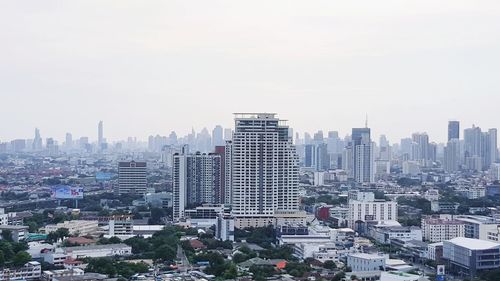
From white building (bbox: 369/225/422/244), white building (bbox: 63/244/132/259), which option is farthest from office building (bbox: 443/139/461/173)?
white building (bbox: 63/244/132/259)

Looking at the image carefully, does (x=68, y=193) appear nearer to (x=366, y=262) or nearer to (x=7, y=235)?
(x=7, y=235)

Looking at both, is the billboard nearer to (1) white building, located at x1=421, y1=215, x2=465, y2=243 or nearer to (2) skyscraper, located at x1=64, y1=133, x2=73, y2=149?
(1) white building, located at x1=421, y1=215, x2=465, y2=243

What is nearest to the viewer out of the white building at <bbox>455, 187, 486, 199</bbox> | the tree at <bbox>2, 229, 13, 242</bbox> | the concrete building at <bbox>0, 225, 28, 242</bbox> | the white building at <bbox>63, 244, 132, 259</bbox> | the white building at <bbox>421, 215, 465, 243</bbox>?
the white building at <bbox>63, 244, 132, 259</bbox>

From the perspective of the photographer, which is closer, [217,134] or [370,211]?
[370,211]

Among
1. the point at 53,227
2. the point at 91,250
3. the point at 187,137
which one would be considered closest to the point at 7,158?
the point at 187,137

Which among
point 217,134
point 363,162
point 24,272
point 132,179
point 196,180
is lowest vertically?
point 24,272

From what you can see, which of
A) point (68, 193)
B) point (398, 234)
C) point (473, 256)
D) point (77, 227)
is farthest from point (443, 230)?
point (68, 193)
